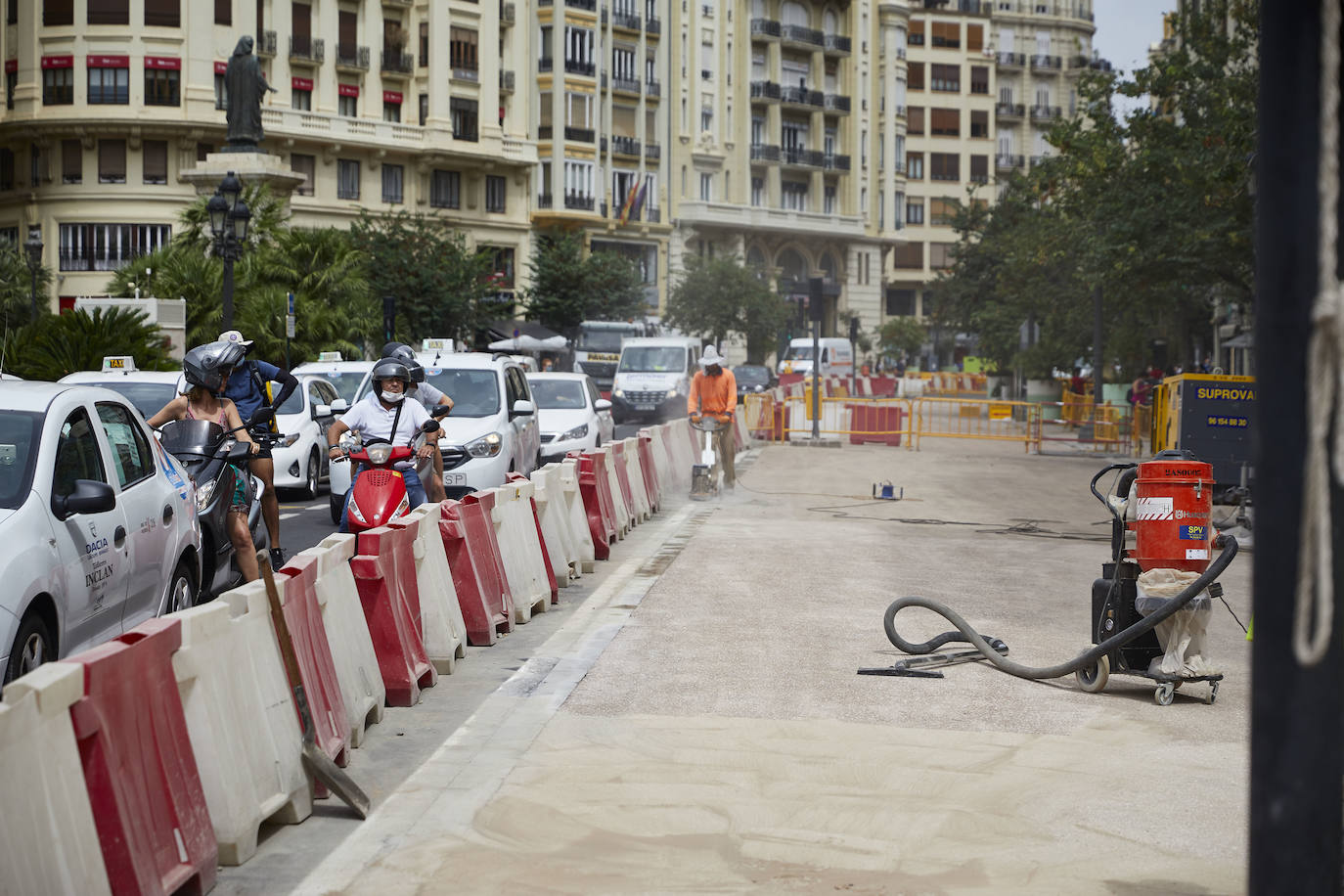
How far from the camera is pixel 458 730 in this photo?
780 cm

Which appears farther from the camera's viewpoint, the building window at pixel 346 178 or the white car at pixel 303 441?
the building window at pixel 346 178

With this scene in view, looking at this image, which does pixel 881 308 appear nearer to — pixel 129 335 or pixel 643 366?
pixel 643 366

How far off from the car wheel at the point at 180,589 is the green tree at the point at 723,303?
68849 mm

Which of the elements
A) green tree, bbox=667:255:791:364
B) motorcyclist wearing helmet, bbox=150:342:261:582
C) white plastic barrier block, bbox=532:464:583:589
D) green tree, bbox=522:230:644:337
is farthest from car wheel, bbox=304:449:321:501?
green tree, bbox=667:255:791:364

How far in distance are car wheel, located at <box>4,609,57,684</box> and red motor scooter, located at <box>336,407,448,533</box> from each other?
401 centimetres

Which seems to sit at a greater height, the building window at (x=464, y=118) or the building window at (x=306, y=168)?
the building window at (x=464, y=118)

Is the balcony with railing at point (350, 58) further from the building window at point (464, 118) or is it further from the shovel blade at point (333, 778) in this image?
the shovel blade at point (333, 778)

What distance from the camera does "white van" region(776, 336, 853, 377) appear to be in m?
63.2

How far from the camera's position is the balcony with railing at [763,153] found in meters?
90.2

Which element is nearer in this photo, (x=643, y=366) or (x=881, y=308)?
(x=643, y=366)

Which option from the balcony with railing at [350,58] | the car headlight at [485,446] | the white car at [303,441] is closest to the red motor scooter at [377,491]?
the car headlight at [485,446]

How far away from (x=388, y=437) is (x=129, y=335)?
552 inches

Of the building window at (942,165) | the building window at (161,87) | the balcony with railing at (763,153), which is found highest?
the building window at (942,165)

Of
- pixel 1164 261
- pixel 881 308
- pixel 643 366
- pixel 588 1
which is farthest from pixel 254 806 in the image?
pixel 881 308
